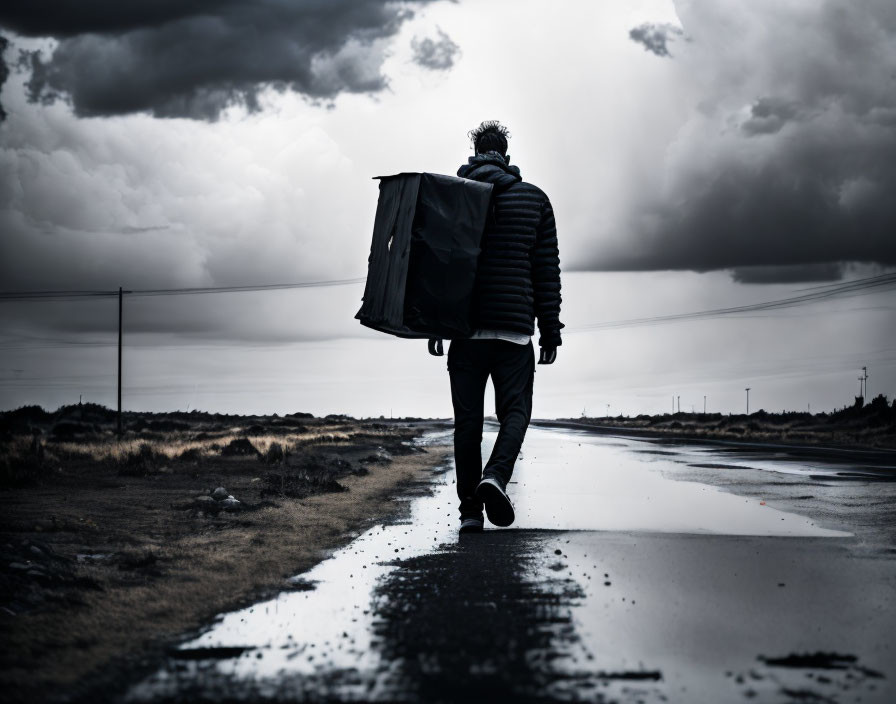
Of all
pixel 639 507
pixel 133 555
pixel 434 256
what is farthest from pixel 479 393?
pixel 639 507

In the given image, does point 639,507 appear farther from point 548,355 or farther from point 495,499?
point 495,499

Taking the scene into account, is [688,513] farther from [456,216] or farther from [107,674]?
[107,674]

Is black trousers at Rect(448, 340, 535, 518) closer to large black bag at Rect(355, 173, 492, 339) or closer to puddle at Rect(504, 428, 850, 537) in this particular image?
large black bag at Rect(355, 173, 492, 339)

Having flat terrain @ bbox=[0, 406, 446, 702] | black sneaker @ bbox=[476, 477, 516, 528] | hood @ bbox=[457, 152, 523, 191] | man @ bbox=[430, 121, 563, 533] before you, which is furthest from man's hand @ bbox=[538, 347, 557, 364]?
flat terrain @ bbox=[0, 406, 446, 702]

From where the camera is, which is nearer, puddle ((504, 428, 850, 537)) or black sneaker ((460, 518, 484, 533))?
black sneaker ((460, 518, 484, 533))

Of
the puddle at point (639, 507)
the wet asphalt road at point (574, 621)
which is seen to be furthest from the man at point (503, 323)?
the puddle at point (639, 507)

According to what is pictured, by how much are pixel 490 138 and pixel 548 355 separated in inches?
69.2

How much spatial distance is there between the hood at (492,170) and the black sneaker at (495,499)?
2165 millimetres

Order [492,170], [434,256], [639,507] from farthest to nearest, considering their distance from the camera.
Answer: [639,507] → [492,170] → [434,256]

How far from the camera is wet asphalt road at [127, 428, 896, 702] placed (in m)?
2.88

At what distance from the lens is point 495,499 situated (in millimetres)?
6074

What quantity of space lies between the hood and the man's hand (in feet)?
4.10

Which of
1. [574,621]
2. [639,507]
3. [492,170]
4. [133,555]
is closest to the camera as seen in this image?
[574,621]

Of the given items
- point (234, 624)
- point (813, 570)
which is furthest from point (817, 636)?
point (234, 624)
